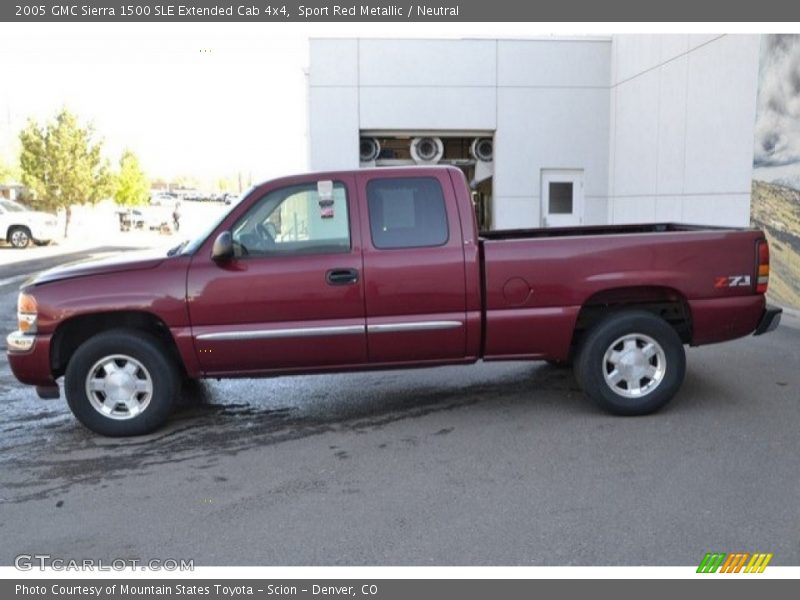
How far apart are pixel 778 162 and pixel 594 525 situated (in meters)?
7.51

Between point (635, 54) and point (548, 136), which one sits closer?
point (635, 54)

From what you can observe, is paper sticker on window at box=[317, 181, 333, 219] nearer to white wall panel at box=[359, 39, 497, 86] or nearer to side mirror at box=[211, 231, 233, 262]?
side mirror at box=[211, 231, 233, 262]

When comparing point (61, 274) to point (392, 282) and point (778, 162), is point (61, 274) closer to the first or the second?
point (392, 282)

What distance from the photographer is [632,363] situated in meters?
5.61

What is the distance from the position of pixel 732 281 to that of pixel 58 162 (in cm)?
3243

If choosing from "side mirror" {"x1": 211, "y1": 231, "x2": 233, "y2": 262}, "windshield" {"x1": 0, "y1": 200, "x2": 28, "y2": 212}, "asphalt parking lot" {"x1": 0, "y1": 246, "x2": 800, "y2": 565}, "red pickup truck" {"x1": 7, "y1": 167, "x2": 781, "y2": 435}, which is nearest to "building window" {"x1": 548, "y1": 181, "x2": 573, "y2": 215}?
"asphalt parking lot" {"x1": 0, "y1": 246, "x2": 800, "y2": 565}

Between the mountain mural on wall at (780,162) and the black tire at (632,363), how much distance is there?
15.7 ft

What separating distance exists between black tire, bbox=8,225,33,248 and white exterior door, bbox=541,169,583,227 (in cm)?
1971

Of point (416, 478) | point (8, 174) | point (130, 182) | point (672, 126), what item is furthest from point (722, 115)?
point (8, 174)

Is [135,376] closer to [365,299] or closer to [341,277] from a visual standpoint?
[341,277]

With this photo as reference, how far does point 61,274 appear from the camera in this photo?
5.39m

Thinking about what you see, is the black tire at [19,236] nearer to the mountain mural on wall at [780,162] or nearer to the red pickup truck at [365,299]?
the red pickup truck at [365,299]

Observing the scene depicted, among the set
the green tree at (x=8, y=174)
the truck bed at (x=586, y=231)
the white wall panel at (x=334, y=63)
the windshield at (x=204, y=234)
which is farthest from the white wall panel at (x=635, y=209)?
the green tree at (x=8, y=174)

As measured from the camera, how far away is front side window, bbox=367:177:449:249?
5469mm
